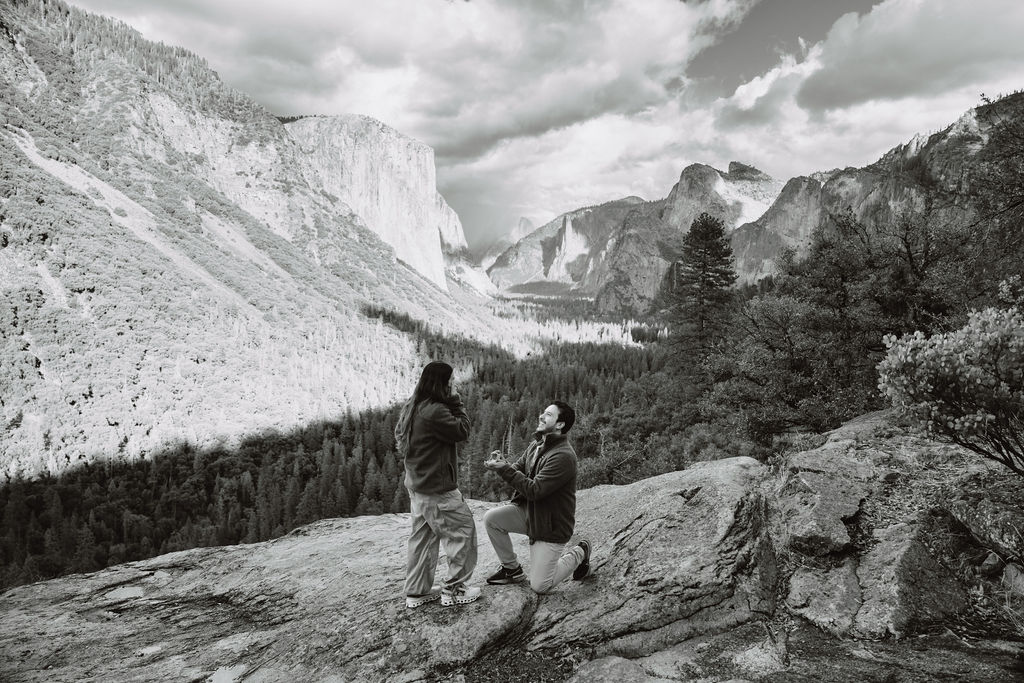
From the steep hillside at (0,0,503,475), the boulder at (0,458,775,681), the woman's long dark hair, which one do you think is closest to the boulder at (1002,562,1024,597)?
the boulder at (0,458,775,681)

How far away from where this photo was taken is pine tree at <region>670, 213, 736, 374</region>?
3020 centimetres

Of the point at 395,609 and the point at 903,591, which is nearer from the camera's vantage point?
the point at 903,591

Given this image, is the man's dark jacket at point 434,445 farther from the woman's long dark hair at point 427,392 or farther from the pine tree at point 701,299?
the pine tree at point 701,299

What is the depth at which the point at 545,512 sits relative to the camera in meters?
7.08

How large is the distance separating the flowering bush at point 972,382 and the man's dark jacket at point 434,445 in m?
5.91

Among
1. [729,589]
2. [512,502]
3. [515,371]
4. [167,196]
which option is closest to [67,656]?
[512,502]

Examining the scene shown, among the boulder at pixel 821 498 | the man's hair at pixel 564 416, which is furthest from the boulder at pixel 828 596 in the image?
the man's hair at pixel 564 416

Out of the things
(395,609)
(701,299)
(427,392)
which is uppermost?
Answer: (701,299)

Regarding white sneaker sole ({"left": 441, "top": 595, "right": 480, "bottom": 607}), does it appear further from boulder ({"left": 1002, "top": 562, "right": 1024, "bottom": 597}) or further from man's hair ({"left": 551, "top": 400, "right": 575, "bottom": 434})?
boulder ({"left": 1002, "top": 562, "right": 1024, "bottom": 597})

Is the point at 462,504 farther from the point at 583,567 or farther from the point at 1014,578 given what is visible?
the point at 1014,578

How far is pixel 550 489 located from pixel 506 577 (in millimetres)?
1720

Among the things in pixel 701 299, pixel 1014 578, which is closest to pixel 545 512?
pixel 1014 578

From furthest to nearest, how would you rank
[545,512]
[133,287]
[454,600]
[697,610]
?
[133,287] < [545,512] < [454,600] < [697,610]

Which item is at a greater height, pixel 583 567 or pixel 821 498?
pixel 821 498
